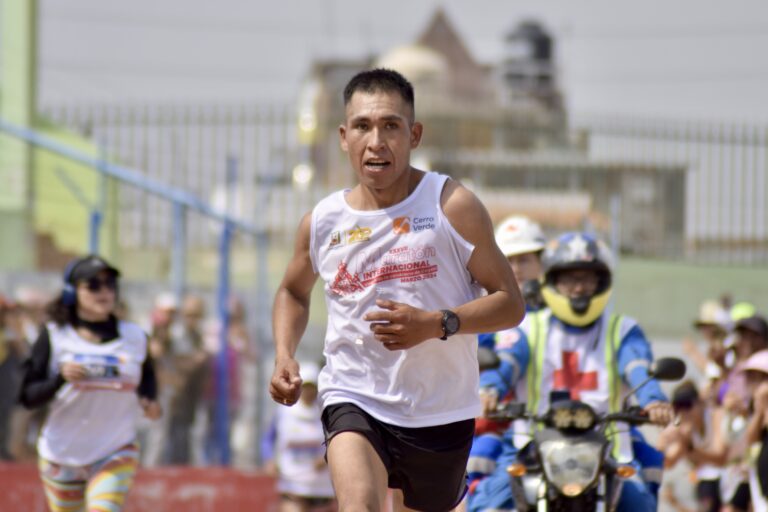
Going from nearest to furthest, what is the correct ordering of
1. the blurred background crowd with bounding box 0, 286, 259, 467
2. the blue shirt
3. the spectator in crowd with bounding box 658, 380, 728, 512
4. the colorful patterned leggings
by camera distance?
the blue shirt
the colorful patterned leggings
the spectator in crowd with bounding box 658, 380, 728, 512
the blurred background crowd with bounding box 0, 286, 259, 467

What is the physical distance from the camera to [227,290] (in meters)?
15.1

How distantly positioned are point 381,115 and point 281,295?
3.09ft

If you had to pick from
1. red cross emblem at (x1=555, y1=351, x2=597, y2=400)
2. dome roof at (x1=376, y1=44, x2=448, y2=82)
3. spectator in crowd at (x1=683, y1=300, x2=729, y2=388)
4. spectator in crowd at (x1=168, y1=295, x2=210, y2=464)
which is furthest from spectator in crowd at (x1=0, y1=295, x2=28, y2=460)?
dome roof at (x1=376, y1=44, x2=448, y2=82)

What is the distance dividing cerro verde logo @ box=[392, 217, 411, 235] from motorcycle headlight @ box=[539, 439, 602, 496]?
161cm

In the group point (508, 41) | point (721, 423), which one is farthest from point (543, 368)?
point (508, 41)

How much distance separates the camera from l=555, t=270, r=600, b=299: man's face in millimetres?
7945

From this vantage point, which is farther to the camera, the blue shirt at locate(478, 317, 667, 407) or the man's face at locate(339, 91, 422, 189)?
the blue shirt at locate(478, 317, 667, 407)

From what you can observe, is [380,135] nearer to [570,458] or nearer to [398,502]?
[398,502]

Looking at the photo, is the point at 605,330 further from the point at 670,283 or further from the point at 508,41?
the point at 508,41

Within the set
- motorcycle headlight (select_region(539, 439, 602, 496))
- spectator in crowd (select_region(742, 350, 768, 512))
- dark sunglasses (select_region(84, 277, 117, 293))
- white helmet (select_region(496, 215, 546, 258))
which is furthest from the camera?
spectator in crowd (select_region(742, 350, 768, 512))

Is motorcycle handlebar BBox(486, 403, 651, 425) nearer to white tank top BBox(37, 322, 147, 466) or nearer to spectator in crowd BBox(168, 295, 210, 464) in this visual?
white tank top BBox(37, 322, 147, 466)

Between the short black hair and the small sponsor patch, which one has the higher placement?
the short black hair

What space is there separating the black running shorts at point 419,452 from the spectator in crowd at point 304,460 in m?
6.78

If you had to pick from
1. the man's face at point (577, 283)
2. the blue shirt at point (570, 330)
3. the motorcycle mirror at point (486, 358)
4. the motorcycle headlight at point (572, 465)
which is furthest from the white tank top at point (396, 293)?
the man's face at point (577, 283)
